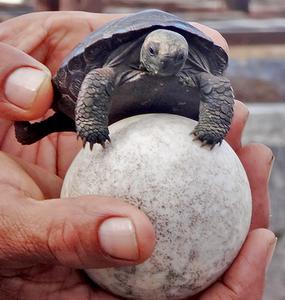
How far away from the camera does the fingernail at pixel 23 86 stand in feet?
4.97

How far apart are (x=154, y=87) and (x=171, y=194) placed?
242 millimetres

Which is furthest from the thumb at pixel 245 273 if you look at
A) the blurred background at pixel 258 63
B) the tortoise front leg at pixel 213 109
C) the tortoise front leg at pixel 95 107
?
the blurred background at pixel 258 63

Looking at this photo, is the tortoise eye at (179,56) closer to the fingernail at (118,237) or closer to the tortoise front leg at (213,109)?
the tortoise front leg at (213,109)

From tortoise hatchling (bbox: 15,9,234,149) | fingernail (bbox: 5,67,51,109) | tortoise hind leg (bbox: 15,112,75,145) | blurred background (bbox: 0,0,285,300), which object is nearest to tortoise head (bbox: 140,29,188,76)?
tortoise hatchling (bbox: 15,9,234,149)

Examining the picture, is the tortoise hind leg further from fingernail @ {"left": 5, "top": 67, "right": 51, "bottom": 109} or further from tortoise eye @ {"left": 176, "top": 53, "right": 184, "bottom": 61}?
tortoise eye @ {"left": 176, "top": 53, "right": 184, "bottom": 61}

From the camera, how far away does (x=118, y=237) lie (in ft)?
3.84

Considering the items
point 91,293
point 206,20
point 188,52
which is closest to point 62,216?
point 91,293

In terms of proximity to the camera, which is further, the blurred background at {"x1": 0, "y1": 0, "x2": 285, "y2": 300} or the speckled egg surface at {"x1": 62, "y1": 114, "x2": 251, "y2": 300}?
the blurred background at {"x1": 0, "y1": 0, "x2": 285, "y2": 300}

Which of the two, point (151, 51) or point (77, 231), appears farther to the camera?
point (151, 51)

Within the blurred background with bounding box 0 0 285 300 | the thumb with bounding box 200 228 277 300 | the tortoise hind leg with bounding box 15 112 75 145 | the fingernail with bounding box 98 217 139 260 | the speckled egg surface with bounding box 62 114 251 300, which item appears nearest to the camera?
the fingernail with bounding box 98 217 139 260

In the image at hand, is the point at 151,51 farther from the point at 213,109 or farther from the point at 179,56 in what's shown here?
Result: the point at 213,109

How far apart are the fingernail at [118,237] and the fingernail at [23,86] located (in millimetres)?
455

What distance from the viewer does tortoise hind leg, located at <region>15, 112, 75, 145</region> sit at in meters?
1.72

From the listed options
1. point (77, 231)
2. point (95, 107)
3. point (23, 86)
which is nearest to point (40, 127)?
point (23, 86)
